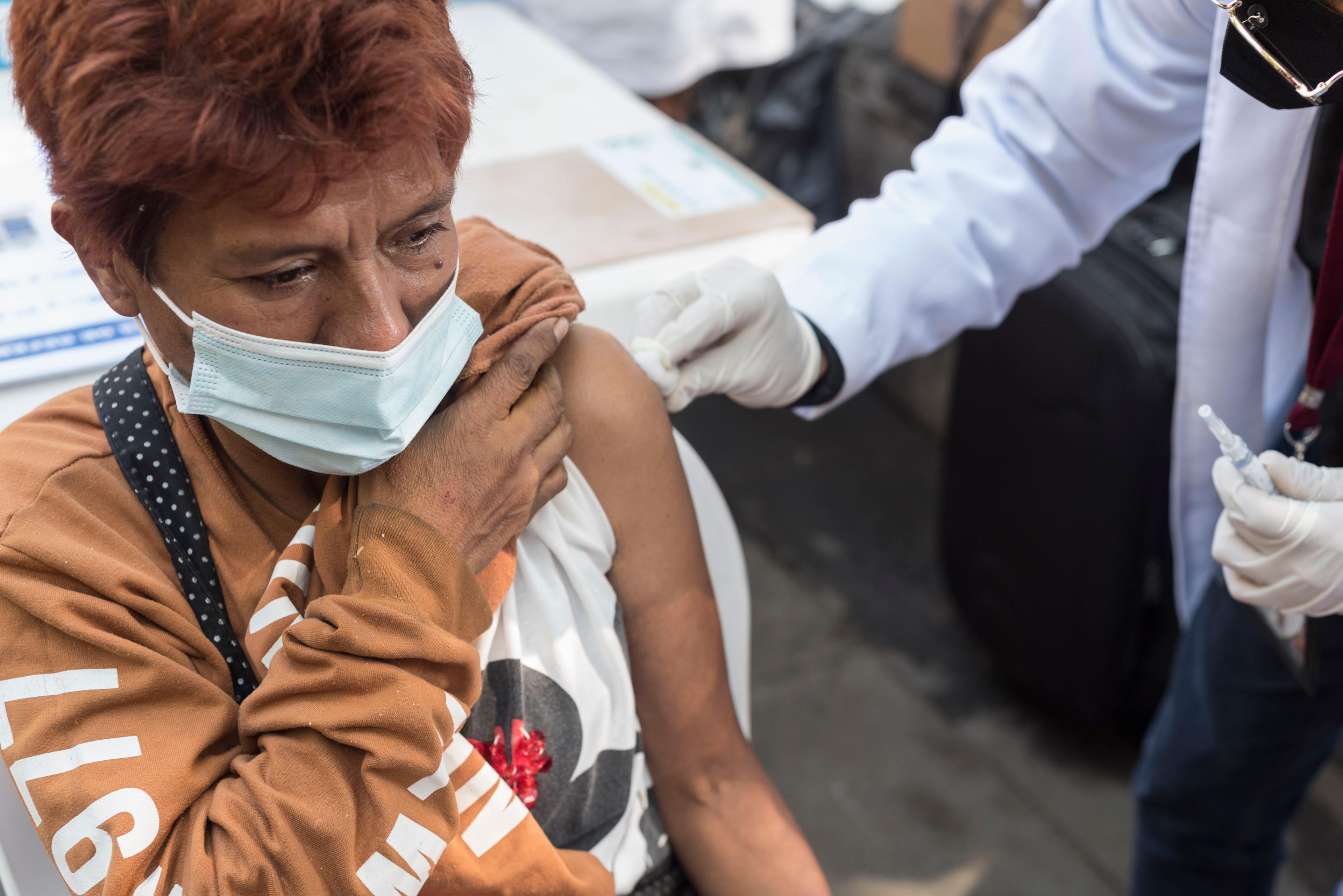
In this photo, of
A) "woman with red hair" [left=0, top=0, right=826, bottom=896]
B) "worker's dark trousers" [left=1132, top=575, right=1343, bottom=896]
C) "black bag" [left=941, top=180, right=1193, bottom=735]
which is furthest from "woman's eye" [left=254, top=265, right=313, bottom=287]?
"black bag" [left=941, top=180, right=1193, bottom=735]

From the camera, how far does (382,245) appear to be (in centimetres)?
96

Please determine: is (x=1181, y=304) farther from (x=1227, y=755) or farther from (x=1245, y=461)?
(x=1227, y=755)

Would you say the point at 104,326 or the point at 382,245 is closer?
the point at 382,245

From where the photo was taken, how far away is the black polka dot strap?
1017 mm

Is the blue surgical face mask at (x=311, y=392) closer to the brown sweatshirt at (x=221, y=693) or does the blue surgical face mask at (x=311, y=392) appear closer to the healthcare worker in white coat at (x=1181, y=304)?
the brown sweatshirt at (x=221, y=693)

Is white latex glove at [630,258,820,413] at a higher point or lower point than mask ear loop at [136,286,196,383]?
lower

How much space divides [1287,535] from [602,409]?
2.43 ft

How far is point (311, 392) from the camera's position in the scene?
3.15 ft

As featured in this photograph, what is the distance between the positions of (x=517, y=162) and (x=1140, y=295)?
116 centimetres

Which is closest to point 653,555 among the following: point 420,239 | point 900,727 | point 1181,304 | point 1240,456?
point 420,239

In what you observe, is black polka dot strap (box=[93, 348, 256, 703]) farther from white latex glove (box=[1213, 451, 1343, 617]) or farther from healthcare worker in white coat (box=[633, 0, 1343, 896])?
white latex glove (box=[1213, 451, 1343, 617])

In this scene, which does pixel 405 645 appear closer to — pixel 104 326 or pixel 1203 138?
pixel 104 326

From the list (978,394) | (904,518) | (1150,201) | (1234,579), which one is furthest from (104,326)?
(904,518)

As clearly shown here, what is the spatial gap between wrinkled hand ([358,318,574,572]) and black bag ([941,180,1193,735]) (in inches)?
53.5
